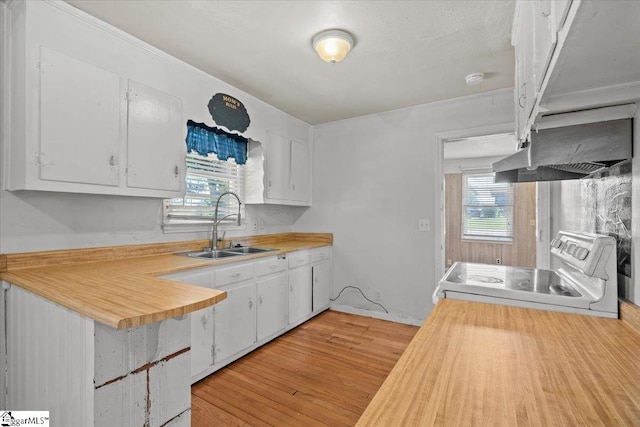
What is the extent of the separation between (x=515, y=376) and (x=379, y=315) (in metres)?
2.82

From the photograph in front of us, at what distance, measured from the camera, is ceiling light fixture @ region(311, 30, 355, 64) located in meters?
1.98

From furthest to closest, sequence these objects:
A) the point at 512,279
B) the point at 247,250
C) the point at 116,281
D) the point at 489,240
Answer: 1. the point at 489,240
2. the point at 247,250
3. the point at 512,279
4. the point at 116,281

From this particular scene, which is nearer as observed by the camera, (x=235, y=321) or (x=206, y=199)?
(x=235, y=321)

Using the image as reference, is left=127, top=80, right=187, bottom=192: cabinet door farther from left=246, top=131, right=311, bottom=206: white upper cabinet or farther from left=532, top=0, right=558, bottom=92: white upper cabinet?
left=532, top=0, right=558, bottom=92: white upper cabinet

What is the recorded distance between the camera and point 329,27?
194cm

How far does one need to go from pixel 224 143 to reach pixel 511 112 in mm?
2792

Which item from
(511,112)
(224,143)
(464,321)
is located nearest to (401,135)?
(511,112)

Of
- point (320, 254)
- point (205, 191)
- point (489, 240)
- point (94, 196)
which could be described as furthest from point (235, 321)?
point (489, 240)

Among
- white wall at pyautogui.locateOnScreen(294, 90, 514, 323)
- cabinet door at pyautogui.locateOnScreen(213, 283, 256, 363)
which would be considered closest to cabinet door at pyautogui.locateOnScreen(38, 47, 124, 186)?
cabinet door at pyautogui.locateOnScreen(213, 283, 256, 363)

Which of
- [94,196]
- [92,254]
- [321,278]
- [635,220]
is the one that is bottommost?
[321,278]

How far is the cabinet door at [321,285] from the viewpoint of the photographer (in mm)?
3484

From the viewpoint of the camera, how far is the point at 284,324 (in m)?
2.96

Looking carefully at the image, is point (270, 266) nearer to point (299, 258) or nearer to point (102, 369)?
point (299, 258)

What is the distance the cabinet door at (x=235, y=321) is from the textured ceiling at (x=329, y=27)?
1.82 metres
